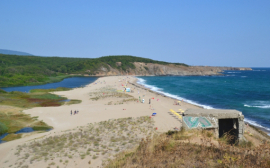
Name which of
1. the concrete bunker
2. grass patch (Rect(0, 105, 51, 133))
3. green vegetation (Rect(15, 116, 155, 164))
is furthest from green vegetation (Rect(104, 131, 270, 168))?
grass patch (Rect(0, 105, 51, 133))

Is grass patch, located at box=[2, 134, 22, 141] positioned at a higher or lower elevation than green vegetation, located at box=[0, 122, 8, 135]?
lower

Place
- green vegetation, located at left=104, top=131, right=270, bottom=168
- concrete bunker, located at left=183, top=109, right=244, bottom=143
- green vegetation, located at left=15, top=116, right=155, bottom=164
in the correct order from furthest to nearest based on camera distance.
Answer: green vegetation, located at left=15, top=116, right=155, bottom=164, concrete bunker, located at left=183, top=109, right=244, bottom=143, green vegetation, located at left=104, top=131, right=270, bottom=168

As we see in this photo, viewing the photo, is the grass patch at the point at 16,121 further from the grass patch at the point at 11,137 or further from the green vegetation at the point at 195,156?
the green vegetation at the point at 195,156

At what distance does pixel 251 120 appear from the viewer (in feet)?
73.0

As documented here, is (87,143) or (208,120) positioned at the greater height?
(208,120)

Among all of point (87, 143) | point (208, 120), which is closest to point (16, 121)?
point (87, 143)

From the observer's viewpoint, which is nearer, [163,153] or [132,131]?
[163,153]

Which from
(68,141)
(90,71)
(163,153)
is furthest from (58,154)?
(90,71)

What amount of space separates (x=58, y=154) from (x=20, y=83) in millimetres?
65728

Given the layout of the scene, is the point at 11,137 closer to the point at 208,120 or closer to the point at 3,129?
the point at 3,129

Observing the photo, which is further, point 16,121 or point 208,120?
point 16,121

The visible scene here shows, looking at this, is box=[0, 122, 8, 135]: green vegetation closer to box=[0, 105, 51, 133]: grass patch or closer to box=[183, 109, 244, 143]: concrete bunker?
box=[0, 105, 51, 133]: grass patch

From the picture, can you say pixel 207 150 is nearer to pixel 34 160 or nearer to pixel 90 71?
pixel 34 160

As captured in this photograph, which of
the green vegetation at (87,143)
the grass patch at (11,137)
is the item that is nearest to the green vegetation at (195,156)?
the green vegetation at (87,143)
